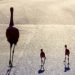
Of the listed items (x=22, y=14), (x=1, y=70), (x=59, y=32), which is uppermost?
(x=22, y=14)

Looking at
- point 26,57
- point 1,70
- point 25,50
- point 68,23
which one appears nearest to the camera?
point 1,70

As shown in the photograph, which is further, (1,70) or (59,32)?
(59,32)

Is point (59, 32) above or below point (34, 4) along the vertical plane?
below

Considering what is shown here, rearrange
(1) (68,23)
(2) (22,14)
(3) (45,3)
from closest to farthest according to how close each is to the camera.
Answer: (1) (68,23) → (2) (22,14) → (3) (45,3)

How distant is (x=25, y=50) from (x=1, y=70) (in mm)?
3196

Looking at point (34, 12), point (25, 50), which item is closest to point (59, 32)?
point (25, 50)

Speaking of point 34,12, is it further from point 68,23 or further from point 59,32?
point 59,32

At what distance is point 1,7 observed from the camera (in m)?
27.6

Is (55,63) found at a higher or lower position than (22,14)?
lower

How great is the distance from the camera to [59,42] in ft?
50.8

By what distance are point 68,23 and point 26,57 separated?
33.1ft

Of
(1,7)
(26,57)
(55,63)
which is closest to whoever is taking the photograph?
(55,63)

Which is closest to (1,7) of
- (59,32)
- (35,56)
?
(59,32)

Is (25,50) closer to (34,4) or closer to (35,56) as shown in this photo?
(35,56)
